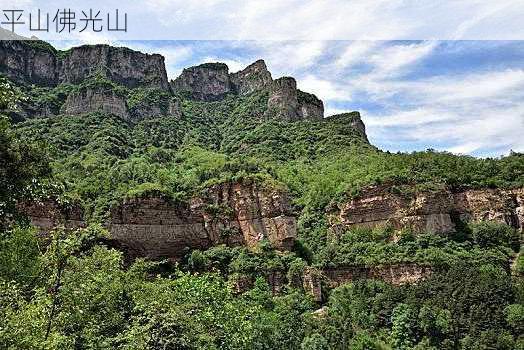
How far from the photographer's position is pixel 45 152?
12.7 metres

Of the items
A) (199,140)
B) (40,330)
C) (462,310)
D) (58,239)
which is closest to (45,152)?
(58,239)

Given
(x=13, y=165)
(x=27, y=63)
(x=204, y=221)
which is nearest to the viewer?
(x=13, y=165)

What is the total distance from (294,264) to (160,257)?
1486cm

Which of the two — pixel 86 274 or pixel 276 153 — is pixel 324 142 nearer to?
pixel 276 153

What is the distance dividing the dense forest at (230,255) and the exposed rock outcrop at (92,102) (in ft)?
4.10

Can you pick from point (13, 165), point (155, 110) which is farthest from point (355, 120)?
point (13, 165)

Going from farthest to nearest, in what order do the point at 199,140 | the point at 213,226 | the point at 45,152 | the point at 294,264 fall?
the point at 199,140
the point at 213,226
the point at 294,264
the point at 45,152

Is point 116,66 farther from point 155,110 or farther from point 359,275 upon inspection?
point 359,275

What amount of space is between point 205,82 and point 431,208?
83.3 metres

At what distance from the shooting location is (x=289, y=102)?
107312 millimetres

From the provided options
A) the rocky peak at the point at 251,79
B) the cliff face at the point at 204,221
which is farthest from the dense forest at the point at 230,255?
the rocky peak at the point at 251,79

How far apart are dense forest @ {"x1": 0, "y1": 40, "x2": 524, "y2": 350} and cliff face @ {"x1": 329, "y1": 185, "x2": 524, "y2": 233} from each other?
1.16m

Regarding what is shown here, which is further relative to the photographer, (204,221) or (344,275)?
(204,221)

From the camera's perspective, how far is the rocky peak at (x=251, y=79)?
124 m
